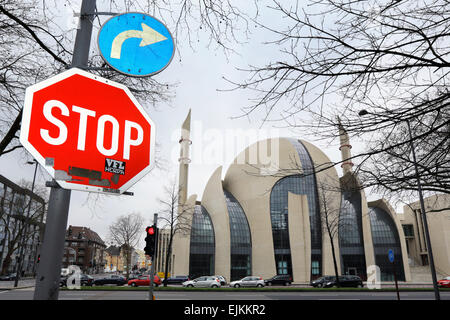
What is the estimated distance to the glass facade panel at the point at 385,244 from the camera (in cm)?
4381

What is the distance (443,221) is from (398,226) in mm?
7802

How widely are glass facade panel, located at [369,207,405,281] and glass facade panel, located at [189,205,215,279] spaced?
81.8 feet

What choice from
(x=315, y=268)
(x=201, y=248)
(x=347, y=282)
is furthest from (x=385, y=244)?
(x=201, y=248)

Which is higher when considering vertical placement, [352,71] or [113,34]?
[352,71]

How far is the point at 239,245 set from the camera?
46875 millimetres

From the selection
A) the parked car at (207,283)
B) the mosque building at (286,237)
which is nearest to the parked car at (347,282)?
the parked car at (207,283)

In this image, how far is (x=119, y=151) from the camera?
1.58 meters

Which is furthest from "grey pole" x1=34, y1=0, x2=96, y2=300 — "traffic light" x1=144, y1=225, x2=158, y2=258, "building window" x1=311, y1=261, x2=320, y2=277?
"building window" x1=311, y1=261, x2=320, y2=277

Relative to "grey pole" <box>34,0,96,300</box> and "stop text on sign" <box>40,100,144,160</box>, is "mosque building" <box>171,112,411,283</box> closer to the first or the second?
"stop text on sign" <box>40,100,144,160</box>

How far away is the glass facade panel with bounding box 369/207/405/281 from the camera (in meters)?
43.8

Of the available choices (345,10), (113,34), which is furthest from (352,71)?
(113,34)

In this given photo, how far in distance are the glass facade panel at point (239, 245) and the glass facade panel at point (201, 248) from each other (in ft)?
10.8

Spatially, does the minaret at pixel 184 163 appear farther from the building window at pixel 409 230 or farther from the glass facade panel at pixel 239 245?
the building window at pixel 409 230
